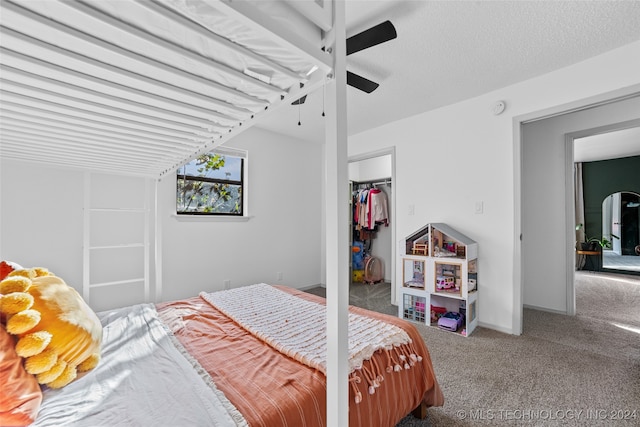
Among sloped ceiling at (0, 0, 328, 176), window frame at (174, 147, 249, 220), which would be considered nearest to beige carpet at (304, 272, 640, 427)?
sloped ceiling at (0, 0, 328, 176)

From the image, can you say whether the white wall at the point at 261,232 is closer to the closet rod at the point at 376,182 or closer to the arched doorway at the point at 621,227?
the closet rod at the point at 376,182

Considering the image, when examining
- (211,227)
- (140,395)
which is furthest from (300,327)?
(211,227)

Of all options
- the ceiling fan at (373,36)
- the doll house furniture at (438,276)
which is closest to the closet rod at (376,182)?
the doll house furniture at (438,276)

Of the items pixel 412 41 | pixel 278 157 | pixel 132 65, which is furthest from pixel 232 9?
pixel 278 157

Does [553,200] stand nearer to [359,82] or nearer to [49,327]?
[359,82]

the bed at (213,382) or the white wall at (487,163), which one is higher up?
the white wall at (487,163)

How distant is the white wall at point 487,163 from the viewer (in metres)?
2.29

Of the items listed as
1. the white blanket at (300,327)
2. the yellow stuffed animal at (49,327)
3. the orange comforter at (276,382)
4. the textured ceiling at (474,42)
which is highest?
the textured ceiling at (474,42)

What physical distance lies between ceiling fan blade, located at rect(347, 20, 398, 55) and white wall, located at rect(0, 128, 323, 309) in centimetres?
194

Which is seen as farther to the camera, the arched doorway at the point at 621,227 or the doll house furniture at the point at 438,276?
the arched doorway at the point at 621,227

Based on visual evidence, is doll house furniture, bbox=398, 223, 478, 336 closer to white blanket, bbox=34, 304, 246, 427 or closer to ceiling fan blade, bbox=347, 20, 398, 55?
ceiling fan blade, bbox=347, 20, 398, 55

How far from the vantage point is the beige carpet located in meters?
1.53

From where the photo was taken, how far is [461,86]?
269 cm

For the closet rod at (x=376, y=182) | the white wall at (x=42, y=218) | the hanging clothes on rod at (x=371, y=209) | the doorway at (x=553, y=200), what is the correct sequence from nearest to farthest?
the white wall at (x=42, y=218) < the doorway at (x=553, y=200) < the hanging clothes on rod at (x=371, y=209) < the closet rod at (x=376, y=182)
